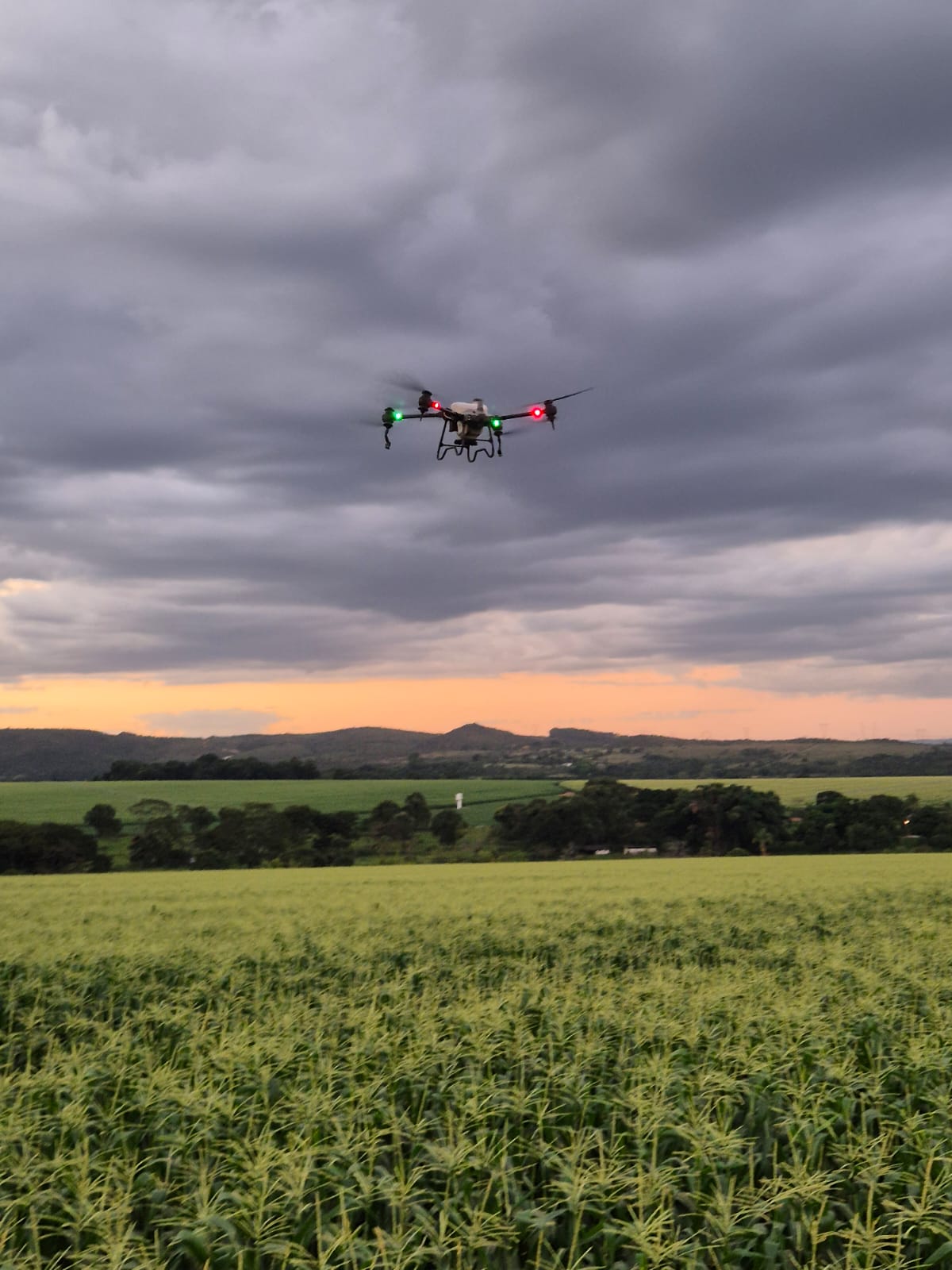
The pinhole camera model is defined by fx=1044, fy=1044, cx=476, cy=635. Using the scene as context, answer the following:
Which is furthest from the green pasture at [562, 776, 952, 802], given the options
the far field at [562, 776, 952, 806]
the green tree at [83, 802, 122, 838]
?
the green tree at [83, 802, 122, 838]

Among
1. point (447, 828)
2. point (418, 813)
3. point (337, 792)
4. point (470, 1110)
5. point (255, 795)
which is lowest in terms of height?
point (447, 828)

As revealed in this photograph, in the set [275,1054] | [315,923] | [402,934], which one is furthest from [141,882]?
[275,1054]

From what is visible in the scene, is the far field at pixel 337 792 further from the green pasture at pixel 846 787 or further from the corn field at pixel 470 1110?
the corn field at pixel 470 1110

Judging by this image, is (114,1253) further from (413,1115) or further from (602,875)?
(602,875)

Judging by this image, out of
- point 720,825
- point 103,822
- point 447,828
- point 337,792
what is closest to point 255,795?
point 337,792

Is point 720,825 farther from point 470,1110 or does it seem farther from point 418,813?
point 470,1110
